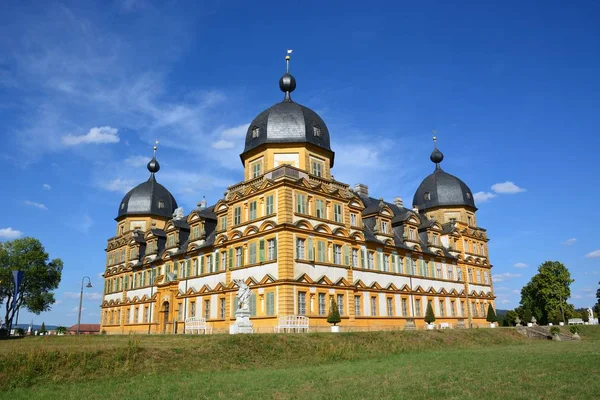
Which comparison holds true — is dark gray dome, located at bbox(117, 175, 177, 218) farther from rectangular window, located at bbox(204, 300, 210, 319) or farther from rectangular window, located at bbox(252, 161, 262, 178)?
rectangular window, located at bbox(252, 161, 262, 178)

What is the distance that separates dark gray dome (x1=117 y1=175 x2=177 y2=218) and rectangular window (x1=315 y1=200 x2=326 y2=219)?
2694 centimetres

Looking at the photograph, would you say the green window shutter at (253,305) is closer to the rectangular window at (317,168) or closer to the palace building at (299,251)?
the palace building at (299,251)

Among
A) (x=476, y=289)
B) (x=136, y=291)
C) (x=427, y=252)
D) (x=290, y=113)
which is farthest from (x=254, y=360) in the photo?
(x=476, y=289)

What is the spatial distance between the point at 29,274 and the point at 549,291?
201 ft

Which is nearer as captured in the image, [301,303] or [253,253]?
[301,303]

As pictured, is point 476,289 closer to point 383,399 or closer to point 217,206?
point 217,206

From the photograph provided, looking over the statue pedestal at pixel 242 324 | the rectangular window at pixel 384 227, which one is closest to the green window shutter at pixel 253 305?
the statue pedestal at pixel 242 324

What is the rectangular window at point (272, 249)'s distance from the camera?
100 feet

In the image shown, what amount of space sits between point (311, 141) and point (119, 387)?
958 inches

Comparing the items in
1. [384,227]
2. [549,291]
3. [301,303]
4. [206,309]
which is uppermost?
[384,227]

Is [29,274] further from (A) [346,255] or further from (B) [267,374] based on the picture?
(B) [267,374]

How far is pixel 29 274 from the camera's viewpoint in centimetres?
4919

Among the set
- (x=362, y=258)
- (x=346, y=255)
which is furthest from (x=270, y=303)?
(x=362, y=258)

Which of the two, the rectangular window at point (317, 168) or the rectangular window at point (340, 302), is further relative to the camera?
the rectangular window at point (317, 168)
